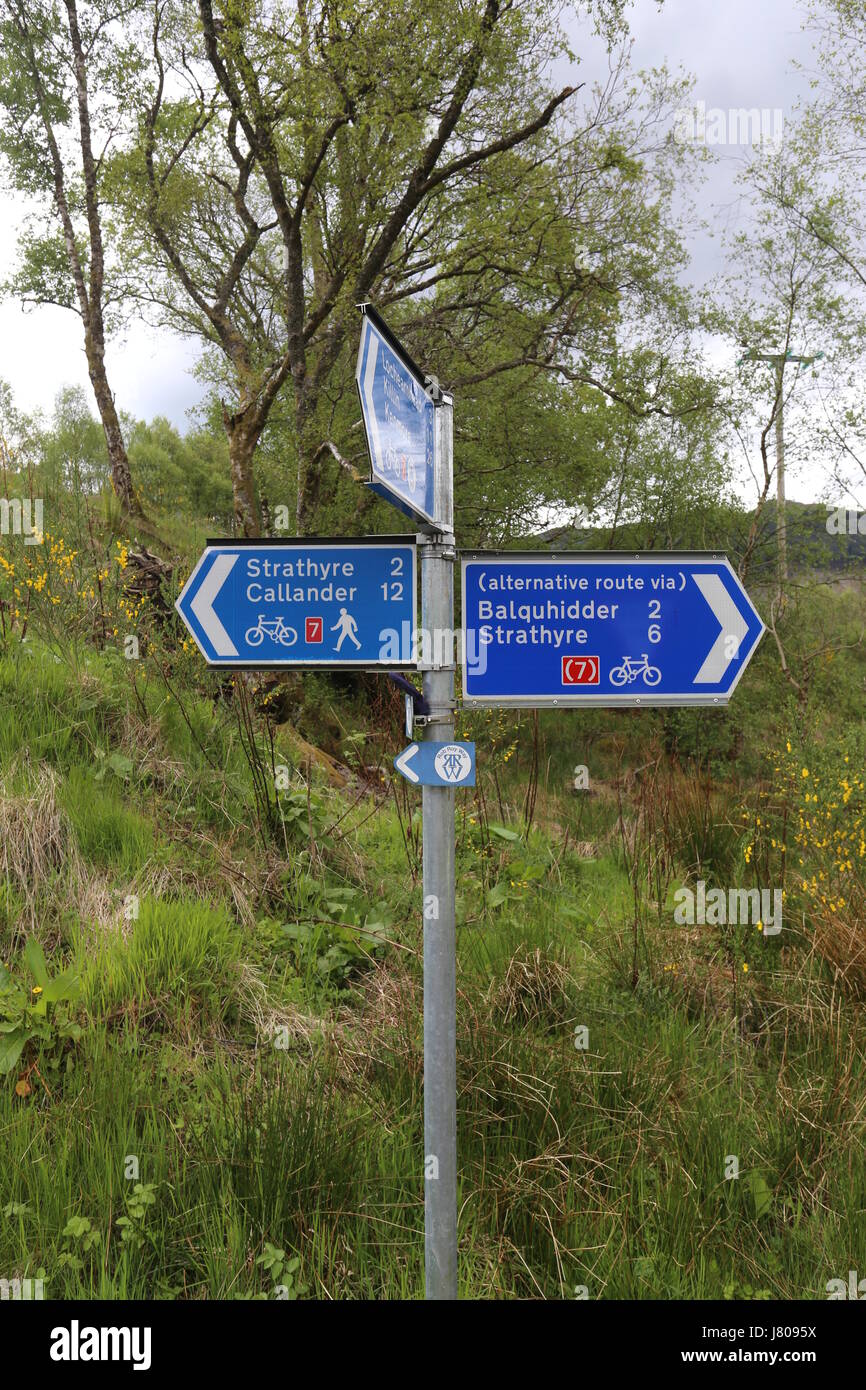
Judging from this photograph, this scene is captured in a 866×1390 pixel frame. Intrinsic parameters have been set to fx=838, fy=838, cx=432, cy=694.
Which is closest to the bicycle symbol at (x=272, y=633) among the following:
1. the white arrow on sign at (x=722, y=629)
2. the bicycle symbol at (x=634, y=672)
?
the bicycle symbol at (x=634, y=672)

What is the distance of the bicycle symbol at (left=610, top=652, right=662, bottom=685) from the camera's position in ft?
6.04

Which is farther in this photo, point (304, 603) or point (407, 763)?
point (304, 603)

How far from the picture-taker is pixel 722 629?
6.18ft

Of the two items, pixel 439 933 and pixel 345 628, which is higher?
pixel 345 628

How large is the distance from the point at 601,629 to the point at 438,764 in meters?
0.49

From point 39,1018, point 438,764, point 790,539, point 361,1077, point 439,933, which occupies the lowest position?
point 361,1077

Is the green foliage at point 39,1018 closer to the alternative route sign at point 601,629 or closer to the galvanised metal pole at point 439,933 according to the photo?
the galvanised metal pole at point 439,933

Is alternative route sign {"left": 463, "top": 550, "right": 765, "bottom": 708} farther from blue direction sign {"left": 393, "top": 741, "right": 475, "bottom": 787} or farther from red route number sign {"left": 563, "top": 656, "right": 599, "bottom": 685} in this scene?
blue direction sign {"left": 393, "top": 741, "right": 475, "bottom": 787}

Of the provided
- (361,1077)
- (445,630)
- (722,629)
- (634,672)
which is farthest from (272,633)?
(361,1077)

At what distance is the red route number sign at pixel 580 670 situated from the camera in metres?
1.82

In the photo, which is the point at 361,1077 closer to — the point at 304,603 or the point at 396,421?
the point at 304,603

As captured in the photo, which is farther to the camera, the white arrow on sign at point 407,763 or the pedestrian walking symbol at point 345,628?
the pedestrian walking symbol at point 345,628

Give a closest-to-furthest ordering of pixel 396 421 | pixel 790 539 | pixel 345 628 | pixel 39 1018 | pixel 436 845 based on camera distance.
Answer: pixel 396 421 < pixel 436 845 < pixel 345 628 < pixel 39 1018 < pixel 790 539

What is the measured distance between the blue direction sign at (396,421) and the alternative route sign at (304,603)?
0.19 meters
